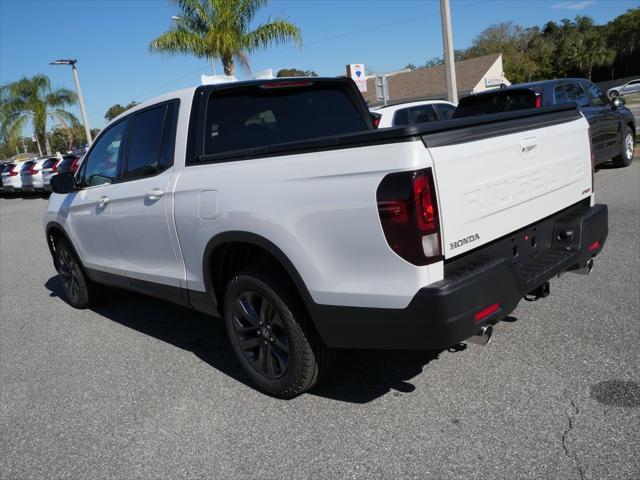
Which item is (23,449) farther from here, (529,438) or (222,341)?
(529,438)

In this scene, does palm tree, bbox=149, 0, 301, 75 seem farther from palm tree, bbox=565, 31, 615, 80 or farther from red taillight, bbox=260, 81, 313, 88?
palm tree, bbox=565, 31, 615, 80

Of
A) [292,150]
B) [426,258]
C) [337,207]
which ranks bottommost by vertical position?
[426,258]

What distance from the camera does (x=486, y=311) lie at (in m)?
2.70

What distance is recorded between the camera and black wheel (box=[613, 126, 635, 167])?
1046cm

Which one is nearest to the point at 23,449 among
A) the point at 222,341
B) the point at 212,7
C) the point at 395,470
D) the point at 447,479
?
the point at 222,341

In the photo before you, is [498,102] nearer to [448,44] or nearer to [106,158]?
[448,44]

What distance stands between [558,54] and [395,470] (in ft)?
218

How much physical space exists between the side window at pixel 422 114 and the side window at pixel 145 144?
655 cm

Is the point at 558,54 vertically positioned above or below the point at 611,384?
above

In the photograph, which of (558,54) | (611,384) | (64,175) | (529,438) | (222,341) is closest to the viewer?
(529,438)

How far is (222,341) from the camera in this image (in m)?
4.58

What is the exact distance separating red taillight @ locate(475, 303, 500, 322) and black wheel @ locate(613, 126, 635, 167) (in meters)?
9.23

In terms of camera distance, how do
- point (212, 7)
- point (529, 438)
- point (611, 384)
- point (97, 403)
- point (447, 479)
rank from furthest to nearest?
point (212, 7)
point (97, 403)
point (611, 384)
point (529, 438)
point (447, 479)

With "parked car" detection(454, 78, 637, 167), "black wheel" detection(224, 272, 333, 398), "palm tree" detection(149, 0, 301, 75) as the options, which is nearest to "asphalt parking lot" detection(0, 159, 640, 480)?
"black wheel" detection(224, 272, 333, 398)
